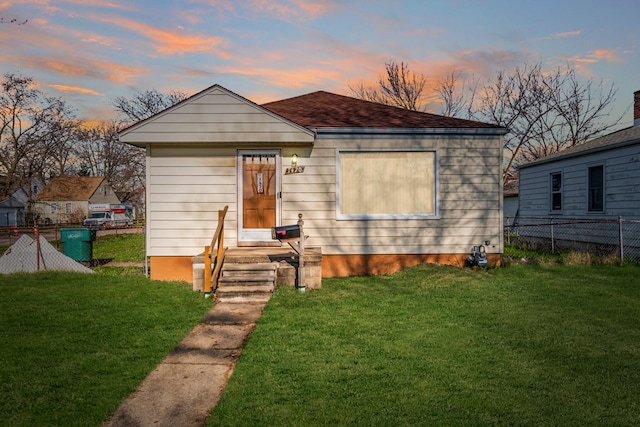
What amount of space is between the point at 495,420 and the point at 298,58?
534 inches

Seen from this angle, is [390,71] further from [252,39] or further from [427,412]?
[427,412]

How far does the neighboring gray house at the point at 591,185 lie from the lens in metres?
12.3

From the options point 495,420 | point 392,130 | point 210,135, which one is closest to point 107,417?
point 495,420

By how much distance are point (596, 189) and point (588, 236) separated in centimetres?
155

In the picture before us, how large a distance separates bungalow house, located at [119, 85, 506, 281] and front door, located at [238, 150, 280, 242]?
2 centimetres

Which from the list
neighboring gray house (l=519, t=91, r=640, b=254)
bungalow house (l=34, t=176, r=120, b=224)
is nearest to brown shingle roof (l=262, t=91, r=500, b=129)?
neighboring gray house (l=519, t=91, r=640, b=254)

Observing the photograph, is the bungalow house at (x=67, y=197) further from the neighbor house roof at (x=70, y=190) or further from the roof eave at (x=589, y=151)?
the roof eave at (x=589, y=151)

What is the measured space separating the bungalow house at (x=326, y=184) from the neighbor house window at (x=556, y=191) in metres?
7.47

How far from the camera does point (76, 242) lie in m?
12.6

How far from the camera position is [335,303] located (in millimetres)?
6941

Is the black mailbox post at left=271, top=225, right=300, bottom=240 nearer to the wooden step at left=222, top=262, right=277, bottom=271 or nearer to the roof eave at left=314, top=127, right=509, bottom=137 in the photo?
the wooden step at left=222, top=262, right=277, bottom=271

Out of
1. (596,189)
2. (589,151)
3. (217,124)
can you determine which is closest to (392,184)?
(217,124)

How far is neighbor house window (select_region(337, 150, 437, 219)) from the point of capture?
31.8ft

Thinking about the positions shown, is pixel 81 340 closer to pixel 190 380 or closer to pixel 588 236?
pixel 190 380
